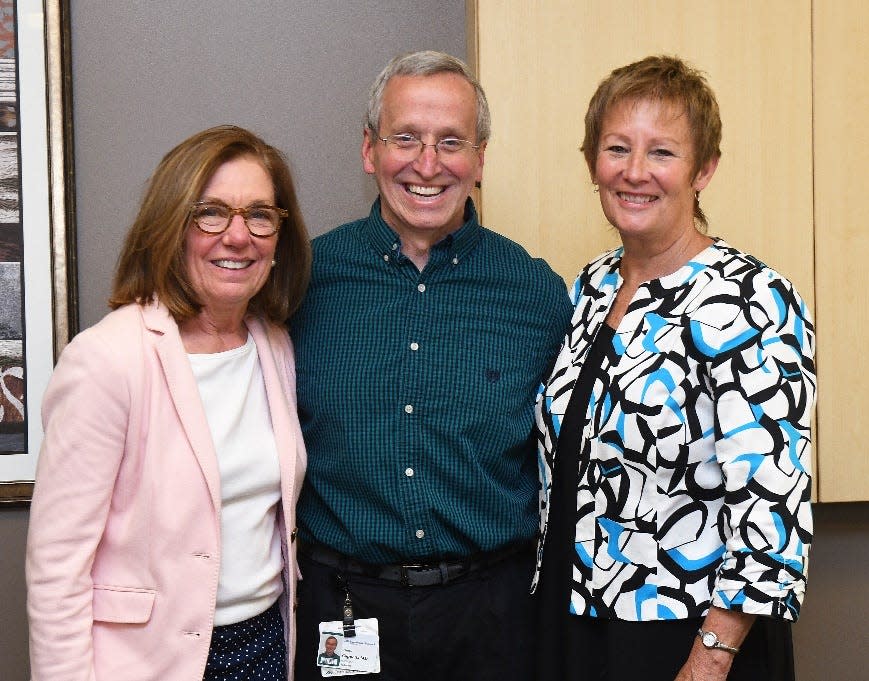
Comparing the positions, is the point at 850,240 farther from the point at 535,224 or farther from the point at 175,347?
the point at 175,347

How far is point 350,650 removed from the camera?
1.72 metres

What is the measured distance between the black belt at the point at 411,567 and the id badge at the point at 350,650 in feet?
0.30

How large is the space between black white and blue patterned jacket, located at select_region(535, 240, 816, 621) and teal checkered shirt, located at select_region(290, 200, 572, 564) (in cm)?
21

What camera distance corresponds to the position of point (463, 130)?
187cm

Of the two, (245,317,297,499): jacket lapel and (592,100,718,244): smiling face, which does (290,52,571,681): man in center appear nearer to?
(245,317,297,499): jacket lapel

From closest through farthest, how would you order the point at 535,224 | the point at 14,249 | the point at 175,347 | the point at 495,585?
1. the point at 175,347
2. the point at 495,585
3. the point at 535,224
4. the point at 14,249

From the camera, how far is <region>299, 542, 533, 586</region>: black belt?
1729 millimetres

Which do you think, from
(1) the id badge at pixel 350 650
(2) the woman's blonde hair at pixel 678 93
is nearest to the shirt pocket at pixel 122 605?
(1) the id badge at pixel 350 650

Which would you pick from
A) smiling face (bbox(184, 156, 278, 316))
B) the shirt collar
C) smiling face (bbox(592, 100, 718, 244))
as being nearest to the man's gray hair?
the shirt collar

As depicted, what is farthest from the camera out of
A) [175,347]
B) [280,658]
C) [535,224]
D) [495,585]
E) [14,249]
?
[14,249]

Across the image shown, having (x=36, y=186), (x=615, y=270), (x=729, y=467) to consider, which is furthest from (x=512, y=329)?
(x=36, y=186)

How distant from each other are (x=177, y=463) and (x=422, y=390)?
52cm

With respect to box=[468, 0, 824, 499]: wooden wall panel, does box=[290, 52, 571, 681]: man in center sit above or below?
below

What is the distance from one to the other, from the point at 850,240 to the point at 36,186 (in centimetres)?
201
